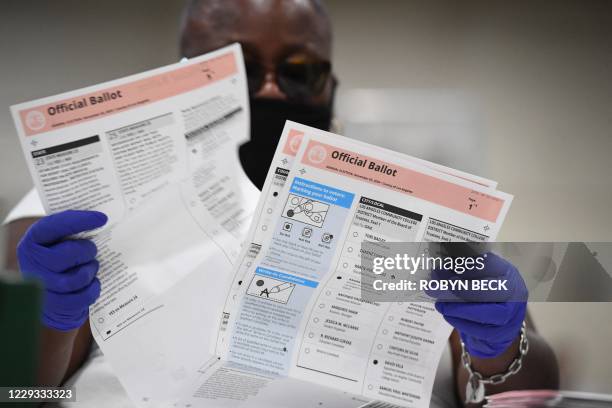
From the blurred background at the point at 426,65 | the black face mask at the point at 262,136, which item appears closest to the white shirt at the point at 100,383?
the black face mask at the point at 262,136

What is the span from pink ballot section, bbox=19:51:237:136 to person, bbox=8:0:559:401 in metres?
0.14

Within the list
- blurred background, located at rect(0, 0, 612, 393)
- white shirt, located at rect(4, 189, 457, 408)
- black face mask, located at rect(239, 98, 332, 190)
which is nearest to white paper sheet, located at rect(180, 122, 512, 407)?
white shirt, located at rect(4, 189, 457, 408)

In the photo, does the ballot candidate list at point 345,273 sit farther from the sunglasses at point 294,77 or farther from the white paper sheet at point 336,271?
the sunglasses at point 294,77

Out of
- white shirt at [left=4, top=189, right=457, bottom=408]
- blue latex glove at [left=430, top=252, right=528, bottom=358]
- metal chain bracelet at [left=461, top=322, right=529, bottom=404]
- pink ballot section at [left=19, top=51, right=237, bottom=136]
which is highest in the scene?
pink ballot section at [left=19, top=51, right=237, bottom=136]

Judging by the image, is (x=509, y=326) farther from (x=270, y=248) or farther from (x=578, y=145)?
(x=578, y=145)

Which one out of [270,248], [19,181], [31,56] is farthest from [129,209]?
[31,56]

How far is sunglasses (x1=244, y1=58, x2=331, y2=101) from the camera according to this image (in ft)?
4.61

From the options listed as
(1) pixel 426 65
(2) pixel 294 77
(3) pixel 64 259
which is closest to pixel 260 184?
(2) pixel 294 77

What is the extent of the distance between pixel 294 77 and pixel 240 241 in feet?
2.31

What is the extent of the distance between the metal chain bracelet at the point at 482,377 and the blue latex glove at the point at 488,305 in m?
0.10

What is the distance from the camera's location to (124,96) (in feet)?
2.70

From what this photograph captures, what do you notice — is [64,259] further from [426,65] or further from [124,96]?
[426,65]

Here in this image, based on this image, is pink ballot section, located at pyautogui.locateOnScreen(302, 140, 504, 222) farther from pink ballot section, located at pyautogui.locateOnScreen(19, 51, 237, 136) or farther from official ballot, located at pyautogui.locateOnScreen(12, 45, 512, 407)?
pink ballot section, located at pyautogui.locateOnScreen(19, 51, 237, 136)

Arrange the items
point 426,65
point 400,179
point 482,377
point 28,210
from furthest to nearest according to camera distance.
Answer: point 426,65, point 28,210, point 482,377, point 400,179
